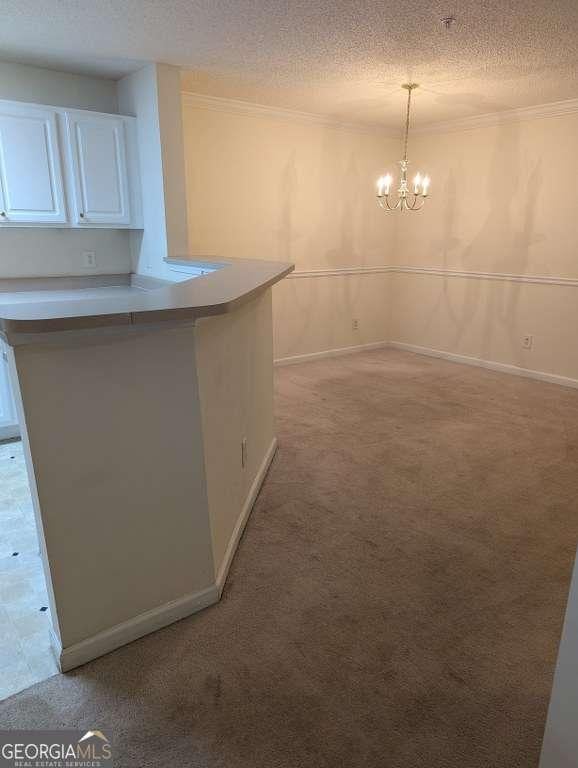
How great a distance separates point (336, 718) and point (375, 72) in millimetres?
3648

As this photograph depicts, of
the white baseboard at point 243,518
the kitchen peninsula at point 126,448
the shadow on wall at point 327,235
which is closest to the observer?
the kitchen peninsula at point 126,448

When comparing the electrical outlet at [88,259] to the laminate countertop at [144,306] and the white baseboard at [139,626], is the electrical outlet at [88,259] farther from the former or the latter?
the white baseboard at [139,626]

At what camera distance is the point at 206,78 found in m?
3.71

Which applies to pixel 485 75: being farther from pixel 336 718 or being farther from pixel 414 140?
pixel 336 718

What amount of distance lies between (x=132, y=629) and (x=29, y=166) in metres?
2.91

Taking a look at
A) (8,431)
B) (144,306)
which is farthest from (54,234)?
(144,306)

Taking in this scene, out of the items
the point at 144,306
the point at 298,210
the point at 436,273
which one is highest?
the point at 298,210

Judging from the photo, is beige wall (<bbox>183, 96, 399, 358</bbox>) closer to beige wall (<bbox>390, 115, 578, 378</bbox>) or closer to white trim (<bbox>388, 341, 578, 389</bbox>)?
white trim (<bbox>388, 341, 578, 389</bbox>)

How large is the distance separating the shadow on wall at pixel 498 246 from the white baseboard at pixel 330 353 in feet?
2.90

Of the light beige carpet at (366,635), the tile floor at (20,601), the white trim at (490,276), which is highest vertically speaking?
the white trim at (490,276)

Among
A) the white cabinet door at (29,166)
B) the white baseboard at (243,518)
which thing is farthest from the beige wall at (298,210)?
the white baseboard at (243,518)

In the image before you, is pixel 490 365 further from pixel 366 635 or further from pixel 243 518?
pixel 366 635

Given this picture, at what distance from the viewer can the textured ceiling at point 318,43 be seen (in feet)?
8.05

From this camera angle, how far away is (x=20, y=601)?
6.44 ft
